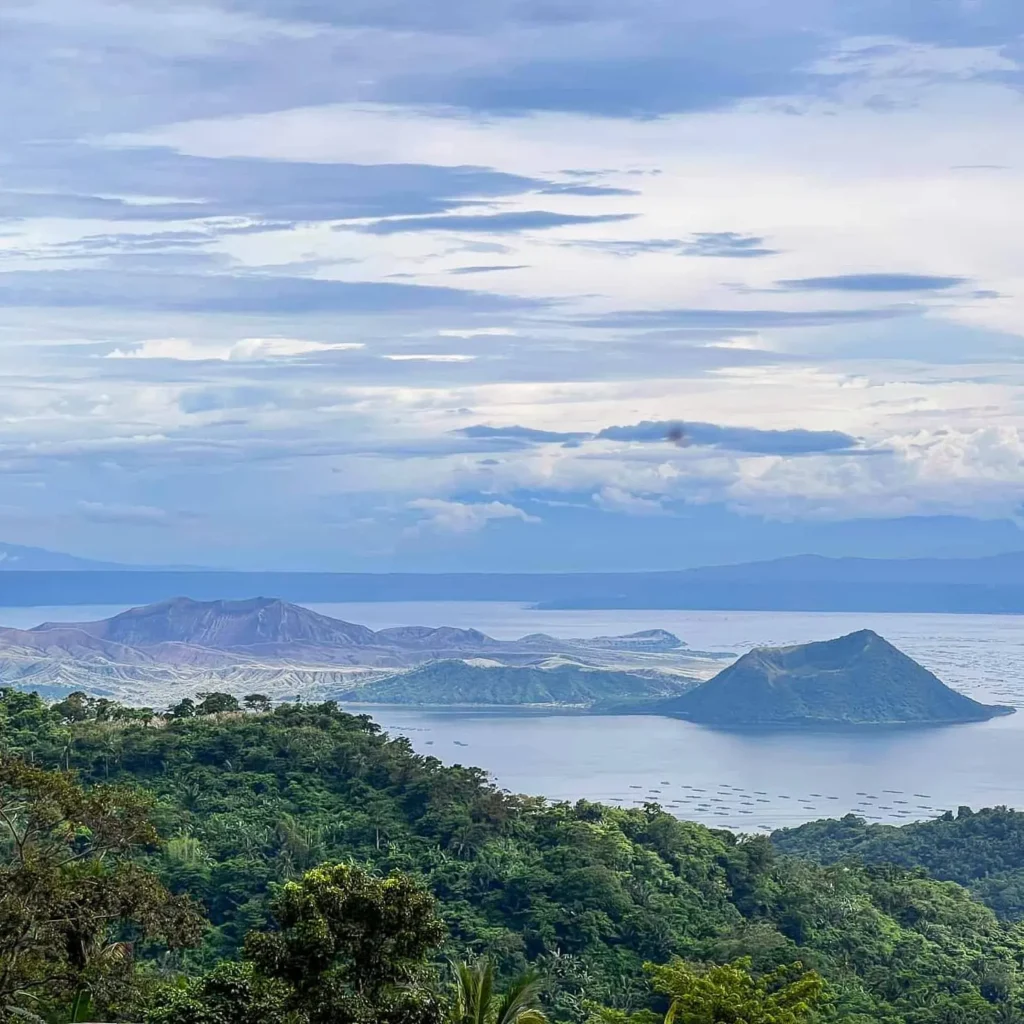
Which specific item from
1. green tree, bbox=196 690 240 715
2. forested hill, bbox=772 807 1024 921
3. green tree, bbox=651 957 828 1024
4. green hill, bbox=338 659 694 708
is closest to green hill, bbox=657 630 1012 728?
green hill, bbox=338 659 694 708

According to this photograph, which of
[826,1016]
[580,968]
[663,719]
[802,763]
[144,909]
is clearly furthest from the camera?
[663,719]

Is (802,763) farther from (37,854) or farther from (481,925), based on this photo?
(37,854)

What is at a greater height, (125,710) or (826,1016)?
(125,710)

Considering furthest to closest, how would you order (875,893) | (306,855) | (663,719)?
(663,719), (875,893), (306,855)

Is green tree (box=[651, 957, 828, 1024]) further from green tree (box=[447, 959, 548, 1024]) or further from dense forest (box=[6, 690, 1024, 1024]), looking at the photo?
green tree (box=[447, 959, 548, 1024])

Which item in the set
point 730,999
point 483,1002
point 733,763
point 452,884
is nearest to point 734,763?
point 733,763

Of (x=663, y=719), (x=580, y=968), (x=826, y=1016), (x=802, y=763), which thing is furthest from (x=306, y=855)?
(x=663, y=719)

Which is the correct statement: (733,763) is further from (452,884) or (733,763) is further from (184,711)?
(452,884)
